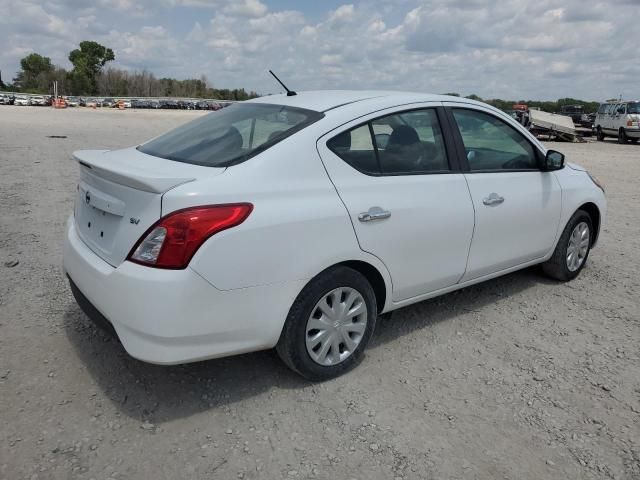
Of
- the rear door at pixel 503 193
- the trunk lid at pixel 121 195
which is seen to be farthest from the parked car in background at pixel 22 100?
the rear door at pixel 503 193

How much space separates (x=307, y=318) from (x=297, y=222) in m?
0.55

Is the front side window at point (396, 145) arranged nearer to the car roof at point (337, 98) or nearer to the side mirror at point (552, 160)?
the car roof at point (337, 98)

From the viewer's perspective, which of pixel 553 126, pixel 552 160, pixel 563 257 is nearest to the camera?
pixel 552 160

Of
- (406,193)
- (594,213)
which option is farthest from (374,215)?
(594,213)

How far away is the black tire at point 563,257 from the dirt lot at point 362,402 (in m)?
0.35

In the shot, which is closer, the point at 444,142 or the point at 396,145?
the point at 396,145

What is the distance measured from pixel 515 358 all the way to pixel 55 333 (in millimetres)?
3106

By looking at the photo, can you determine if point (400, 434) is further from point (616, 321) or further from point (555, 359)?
point (616, 321)

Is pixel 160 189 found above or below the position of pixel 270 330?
above

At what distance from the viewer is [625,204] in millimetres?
9352

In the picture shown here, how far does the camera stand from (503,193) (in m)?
4.11

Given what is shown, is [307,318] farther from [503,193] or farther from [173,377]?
[503,193]

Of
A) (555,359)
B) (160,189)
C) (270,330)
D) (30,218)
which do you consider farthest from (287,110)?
(30,218)

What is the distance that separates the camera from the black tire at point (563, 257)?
4882mm
